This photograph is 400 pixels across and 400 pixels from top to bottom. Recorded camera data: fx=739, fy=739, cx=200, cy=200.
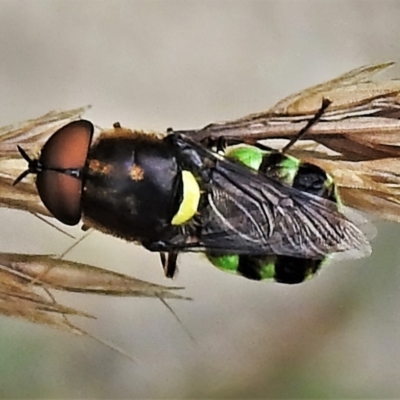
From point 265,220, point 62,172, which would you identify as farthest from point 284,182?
point 62,172

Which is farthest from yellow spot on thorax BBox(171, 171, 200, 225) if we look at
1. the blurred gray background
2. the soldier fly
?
the blurred gray background

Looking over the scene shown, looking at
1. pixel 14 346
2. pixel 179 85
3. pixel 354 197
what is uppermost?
pixel 179 85

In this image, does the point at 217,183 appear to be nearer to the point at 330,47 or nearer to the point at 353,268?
the point at 353,268

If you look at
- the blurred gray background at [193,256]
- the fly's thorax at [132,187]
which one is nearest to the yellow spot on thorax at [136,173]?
the fly's thorax at [132,187]

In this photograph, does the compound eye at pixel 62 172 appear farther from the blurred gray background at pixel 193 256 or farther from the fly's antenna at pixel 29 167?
the blurred gray background at pixel 193 256

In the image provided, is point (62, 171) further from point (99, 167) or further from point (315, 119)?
point (315, 119)

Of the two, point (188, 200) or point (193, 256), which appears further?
point (193, 256)

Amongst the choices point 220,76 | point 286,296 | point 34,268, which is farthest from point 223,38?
point 34,268
